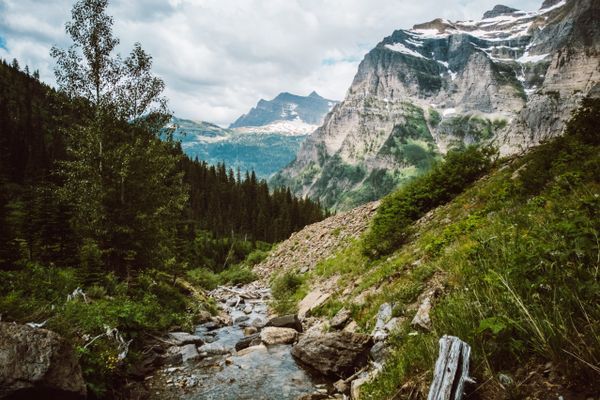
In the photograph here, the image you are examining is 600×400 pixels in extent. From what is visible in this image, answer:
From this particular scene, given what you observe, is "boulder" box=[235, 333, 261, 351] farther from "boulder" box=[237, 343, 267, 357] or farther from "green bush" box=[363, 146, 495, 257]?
"green bush" box=[363, 146, 495, 257]

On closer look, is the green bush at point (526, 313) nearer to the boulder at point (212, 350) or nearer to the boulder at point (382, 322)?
the boulder at point (382, 322)

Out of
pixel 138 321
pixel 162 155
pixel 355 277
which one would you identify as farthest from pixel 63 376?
pixel 162 155

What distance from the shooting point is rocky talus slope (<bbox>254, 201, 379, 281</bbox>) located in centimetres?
2633

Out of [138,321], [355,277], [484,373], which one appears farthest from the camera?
[355,277]

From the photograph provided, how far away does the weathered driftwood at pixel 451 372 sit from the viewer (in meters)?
3.65

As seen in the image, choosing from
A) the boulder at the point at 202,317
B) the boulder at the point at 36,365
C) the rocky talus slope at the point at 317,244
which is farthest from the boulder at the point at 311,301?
the boulder at the point at 36,365

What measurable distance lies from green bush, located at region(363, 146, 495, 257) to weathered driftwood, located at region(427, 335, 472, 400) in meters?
12.8

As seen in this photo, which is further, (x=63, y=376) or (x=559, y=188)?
(x=559, y=188)

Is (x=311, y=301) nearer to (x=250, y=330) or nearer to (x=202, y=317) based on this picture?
(x=250, y=330)

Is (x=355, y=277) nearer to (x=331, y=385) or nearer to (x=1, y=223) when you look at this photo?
(x=331, y=385)

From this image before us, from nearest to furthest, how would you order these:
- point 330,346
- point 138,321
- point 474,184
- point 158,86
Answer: point 330,346 < point 138,321 < point 474,184 < point 158,86

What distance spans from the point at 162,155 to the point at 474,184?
18.9 m

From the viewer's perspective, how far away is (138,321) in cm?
1245

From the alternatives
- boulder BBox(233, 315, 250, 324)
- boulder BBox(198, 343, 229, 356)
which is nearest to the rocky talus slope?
boulder BBox(233, 315, 250, 324)
